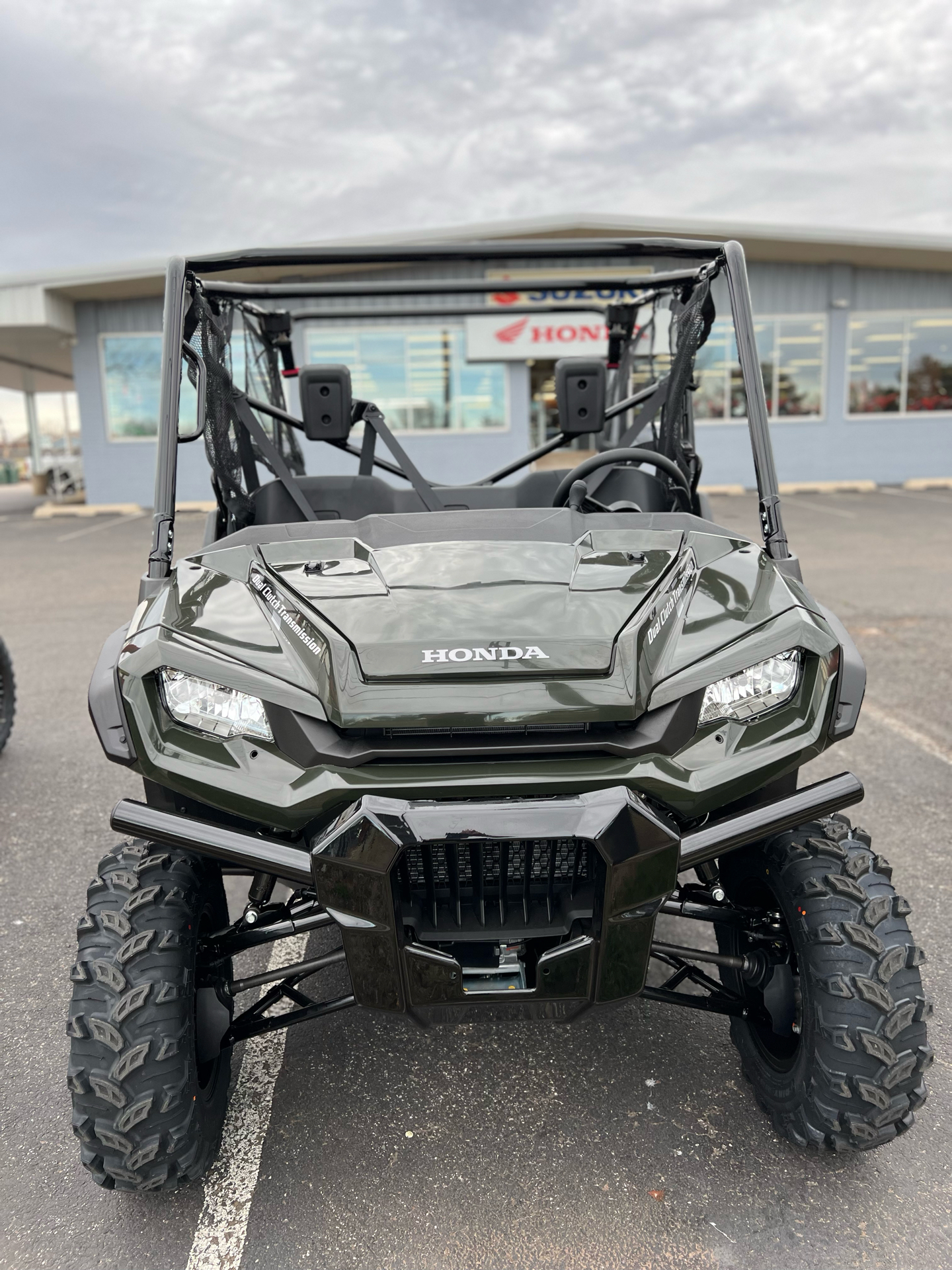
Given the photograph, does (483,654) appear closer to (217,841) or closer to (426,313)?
(217,841)

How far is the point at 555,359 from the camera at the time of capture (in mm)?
16609

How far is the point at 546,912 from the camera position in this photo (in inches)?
68.7

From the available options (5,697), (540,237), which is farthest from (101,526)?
(5,697)

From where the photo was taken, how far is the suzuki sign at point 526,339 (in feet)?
57.2

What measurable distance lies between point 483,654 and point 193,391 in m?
1.27

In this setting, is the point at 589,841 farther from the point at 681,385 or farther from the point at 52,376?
the point at 52,376

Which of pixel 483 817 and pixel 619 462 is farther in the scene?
pixel 619 462

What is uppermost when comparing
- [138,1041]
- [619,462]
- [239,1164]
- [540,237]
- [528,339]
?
[540,237]

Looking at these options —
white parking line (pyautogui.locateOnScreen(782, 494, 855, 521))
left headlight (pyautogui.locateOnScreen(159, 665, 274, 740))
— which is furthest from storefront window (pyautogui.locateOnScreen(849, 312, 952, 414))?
left headlight (pyautogui.locateOnScreen(159, 665, 274, 740))

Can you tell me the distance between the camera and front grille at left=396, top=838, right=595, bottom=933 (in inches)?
66.9

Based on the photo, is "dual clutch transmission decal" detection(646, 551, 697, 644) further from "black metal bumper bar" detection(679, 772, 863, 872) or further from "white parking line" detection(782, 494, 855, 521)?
"white parking line" detection(782, 494, 855, 521)

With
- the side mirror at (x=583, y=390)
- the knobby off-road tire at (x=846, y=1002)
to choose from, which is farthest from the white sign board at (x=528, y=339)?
the knobby off-road tire at (x=846, y=1002)

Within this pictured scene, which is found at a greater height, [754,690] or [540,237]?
[540,237]

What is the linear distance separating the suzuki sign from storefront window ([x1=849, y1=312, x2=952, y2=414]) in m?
5.56
